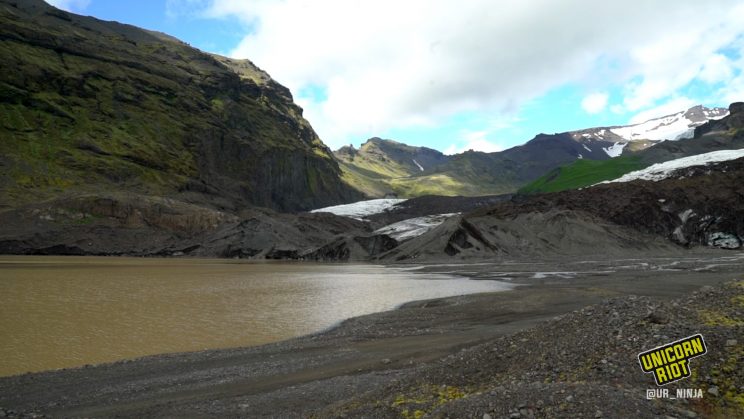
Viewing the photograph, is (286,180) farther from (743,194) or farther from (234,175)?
(743,194)

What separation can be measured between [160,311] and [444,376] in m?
18.9

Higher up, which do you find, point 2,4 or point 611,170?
point 2,4

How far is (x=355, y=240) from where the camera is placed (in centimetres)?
8419

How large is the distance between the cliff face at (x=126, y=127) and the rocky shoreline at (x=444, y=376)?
89.7 metres

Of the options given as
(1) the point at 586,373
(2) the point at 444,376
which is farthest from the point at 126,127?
(1) the point at 586,373

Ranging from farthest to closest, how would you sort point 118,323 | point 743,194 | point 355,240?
1. point 355,240
2. point 743,194
3. point 118,323

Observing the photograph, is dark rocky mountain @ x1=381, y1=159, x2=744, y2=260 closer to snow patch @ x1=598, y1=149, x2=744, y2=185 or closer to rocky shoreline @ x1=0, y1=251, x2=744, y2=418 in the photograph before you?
snow patch @ x1=598, y1=149, x2=744, y2=185

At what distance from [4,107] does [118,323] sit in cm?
11490

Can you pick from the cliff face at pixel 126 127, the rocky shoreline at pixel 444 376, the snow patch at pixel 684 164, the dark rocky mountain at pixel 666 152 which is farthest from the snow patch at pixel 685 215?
the cliff face at pixel 126 127

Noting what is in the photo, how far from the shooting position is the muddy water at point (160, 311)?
15945mm

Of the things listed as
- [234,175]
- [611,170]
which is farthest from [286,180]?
[611,170]

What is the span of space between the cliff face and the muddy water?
222ft

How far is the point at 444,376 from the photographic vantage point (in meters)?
9.08

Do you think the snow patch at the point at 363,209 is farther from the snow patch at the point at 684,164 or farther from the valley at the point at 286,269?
the snow patch at the point at 684,164
